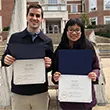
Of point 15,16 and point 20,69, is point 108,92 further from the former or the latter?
point 20,69

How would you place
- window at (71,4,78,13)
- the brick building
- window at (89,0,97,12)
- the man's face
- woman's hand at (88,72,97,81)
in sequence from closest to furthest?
woman's hand at (88,72,97,81), the man's face, the brick building, window at (89,0,97,12), window at (71,4,78,13)

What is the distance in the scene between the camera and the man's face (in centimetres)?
281

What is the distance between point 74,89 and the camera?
2750 mm

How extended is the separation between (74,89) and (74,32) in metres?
0.56

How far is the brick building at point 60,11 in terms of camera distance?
116 ft

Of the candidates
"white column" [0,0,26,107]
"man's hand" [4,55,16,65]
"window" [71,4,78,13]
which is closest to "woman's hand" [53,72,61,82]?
"man's hand" [4,55,16,65]

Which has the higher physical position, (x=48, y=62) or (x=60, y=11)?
(x=60, y=11)

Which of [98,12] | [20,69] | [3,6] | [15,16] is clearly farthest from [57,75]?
[98,12]

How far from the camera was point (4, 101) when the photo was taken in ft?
17.6

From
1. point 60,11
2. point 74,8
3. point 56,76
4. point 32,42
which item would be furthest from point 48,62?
point 74,8

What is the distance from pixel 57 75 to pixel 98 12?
130 ft

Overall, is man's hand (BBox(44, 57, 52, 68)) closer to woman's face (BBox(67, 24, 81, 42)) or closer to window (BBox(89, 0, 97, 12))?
woman's face (BBox(67, 24, 81, 42))

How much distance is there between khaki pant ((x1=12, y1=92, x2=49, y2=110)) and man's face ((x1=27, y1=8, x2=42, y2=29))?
0.72 meters

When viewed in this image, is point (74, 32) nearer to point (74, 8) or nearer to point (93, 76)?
point (93, 76)
